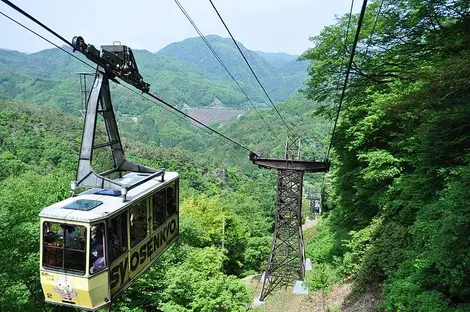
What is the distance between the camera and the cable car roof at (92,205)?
519 cm

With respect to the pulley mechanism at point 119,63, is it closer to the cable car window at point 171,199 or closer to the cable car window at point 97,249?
the cable car window at point 171,199

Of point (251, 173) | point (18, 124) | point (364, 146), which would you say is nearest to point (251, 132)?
point (251, 173)

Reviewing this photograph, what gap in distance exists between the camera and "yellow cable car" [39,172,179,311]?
206 inches

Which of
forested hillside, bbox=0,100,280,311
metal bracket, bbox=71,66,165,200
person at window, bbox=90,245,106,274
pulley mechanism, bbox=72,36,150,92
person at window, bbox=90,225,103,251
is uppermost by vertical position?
pulley mechanism, bbox=72,36,150,92

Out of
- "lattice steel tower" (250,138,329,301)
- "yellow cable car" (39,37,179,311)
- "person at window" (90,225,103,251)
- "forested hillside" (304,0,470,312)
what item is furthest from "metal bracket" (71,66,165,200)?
"lattice steel tower" (250,138,329,301)

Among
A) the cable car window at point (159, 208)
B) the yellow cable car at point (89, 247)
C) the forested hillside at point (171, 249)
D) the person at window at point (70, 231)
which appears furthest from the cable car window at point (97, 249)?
the forested hillside at point (171, 249)

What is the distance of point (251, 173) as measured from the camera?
3925 inches

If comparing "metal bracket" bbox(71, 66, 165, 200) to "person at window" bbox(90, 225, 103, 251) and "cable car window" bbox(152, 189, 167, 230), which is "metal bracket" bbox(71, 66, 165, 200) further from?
"person at window" bbox(90, 225, 103, 251)

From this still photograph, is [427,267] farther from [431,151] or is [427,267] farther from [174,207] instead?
[174,207]

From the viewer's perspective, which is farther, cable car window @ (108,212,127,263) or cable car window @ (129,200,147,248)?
cable car window @ (129,200,147,248)

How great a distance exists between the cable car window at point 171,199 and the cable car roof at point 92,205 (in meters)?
0.95

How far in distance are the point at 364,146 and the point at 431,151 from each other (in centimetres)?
602

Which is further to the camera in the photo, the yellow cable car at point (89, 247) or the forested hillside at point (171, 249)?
the forested hillside at point (171, 249)

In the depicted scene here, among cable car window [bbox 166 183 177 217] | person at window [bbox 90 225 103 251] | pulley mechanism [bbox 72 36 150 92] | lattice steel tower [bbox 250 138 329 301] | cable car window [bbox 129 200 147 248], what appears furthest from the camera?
lattice steel tower [bbox 250 138 329 301]
